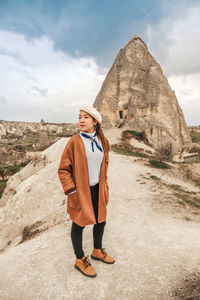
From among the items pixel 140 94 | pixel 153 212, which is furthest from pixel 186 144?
pixel 153 212

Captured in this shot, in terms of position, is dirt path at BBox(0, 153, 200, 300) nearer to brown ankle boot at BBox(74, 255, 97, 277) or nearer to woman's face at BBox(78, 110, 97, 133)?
brown ankle boot at BBox(74, 255, 97, 277)

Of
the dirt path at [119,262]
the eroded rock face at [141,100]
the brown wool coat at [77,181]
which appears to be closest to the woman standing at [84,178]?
the brown wool coat at [77,181]

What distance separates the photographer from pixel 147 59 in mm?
A: 20766

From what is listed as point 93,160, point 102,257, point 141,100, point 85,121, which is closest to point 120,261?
point 102,257

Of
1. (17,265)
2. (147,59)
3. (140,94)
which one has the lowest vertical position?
(17,265)

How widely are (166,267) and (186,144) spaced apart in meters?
18.1

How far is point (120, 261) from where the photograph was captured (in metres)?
2.49

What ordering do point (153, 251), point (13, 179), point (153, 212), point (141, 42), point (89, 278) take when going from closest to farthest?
point (89, 278) < point (153, 251) < point (153, 212) < point (13, 179) < point (141, 42)

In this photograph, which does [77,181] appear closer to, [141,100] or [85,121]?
[85,121]

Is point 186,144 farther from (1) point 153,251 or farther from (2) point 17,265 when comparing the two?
(2) point 17,265

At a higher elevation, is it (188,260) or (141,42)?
(141,42)

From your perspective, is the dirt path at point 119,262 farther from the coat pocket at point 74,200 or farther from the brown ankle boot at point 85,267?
the coat pocket at point 74,200

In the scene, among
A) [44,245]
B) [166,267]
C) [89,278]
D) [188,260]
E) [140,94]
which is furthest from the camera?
[140,94]

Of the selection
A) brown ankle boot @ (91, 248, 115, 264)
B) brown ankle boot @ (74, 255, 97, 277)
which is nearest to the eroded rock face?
brown ankle boot @ (91, 248, 115, 264)
